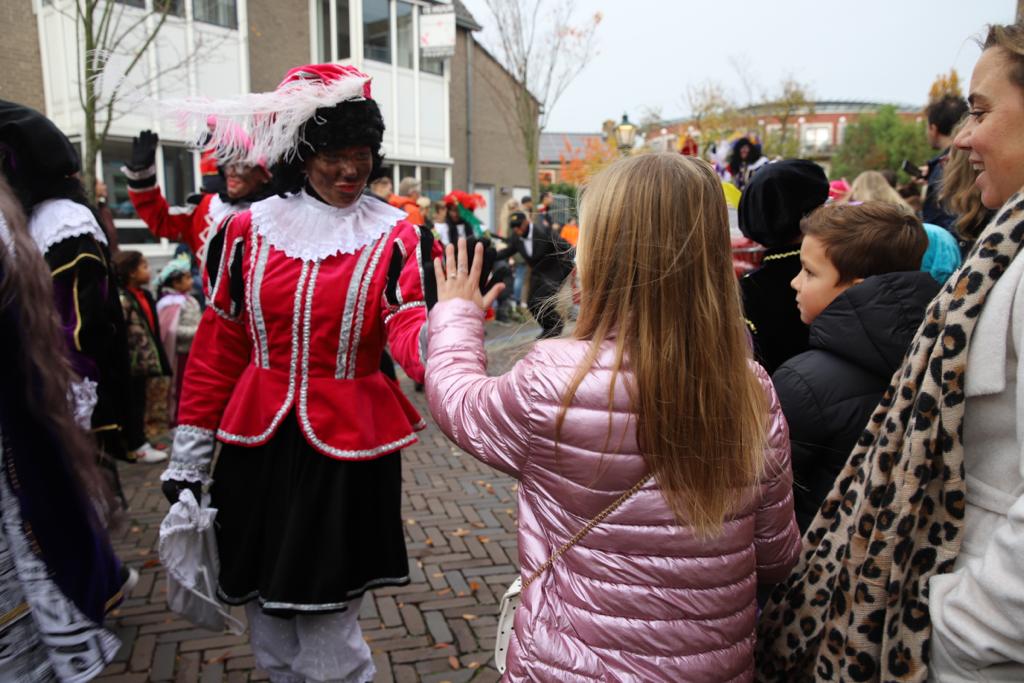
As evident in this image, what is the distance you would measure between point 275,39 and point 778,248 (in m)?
14.3

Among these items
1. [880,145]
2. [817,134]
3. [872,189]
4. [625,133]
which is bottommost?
[872,189]

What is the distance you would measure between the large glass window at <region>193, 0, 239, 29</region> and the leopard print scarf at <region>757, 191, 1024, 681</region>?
14.0 meters

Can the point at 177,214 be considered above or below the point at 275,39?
below

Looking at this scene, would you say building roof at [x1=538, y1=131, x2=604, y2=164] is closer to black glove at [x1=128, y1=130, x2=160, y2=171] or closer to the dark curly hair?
black glove at [x1=128, y1=130, x2=160, y2=171]

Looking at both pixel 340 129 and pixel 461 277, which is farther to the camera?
pixel 340 129

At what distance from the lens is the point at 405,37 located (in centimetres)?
1773

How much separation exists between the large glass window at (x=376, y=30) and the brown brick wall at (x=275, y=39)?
180 centimetres

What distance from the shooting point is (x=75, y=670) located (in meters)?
1.42

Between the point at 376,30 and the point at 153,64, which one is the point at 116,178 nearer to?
the point at 153,64

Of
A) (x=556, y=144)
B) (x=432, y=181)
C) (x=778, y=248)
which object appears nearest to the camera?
(x=778, y=248)

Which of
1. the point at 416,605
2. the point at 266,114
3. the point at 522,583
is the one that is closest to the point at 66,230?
the point at 266,114

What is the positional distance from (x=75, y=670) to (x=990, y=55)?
2065 millimetres

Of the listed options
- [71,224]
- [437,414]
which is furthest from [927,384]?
[71,224]

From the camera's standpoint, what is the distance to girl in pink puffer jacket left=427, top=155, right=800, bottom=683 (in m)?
1.23
